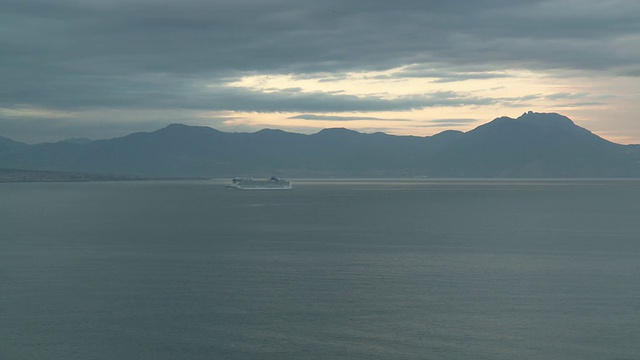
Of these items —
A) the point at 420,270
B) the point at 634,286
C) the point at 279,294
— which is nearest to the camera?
the point at 279,294

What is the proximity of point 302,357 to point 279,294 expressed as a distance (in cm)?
1409

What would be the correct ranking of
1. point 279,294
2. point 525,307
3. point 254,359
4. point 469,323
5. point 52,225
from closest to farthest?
1. point 254,359
2. point 469,323
3. point 525,307
4. point 279,294
5. point 52,225

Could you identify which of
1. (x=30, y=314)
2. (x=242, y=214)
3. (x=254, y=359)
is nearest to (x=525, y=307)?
(x=254, y=359)

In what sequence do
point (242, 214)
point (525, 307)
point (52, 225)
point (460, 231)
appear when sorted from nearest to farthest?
point (525, 307) → point (460, 231) → point (52, 225) → point (242, 214)

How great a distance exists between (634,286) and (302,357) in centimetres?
2916

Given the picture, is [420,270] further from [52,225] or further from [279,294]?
[52,225]

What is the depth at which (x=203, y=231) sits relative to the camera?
97500 mm

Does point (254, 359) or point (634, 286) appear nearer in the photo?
point (254, 359)

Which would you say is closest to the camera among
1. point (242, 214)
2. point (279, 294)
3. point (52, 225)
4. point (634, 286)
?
point (279, 294)

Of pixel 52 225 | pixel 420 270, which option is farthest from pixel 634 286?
pixel 52 225

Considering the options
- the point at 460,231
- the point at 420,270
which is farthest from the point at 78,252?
the point at 460,231

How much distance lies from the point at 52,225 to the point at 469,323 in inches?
3224

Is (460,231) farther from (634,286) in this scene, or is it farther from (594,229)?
(634,286)

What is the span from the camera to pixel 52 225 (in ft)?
349
